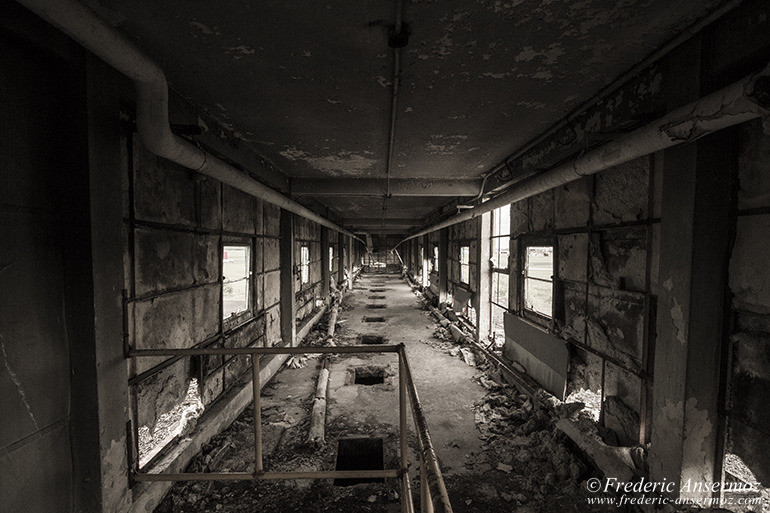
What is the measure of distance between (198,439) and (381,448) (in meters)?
2.02

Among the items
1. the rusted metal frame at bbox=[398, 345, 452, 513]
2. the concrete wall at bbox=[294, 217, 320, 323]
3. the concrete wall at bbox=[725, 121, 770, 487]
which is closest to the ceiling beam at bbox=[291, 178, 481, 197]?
the concrete wall at bbox=[294, 217, 320, 323]

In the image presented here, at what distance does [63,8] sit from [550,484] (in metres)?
4.73

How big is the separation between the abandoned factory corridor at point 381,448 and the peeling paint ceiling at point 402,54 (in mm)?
2226

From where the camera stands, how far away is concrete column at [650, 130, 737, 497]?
204 cm

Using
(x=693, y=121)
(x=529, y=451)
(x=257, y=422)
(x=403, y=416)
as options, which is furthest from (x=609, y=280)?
(x=257, y=422)

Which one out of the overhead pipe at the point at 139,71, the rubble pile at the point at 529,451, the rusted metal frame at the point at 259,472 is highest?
the overhead pipe at the point at 139,71

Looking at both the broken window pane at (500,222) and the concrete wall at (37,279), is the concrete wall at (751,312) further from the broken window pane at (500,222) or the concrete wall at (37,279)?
the broken window pane at (500,222)

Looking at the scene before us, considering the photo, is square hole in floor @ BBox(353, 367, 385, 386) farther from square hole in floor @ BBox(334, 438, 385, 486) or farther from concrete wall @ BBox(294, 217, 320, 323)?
concrete wall @ BBox(294, 217, 320, 323)

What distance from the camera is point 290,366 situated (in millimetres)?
6398

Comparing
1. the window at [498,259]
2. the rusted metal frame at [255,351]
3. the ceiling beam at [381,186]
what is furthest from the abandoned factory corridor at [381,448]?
the ceiling beam at [381,186]

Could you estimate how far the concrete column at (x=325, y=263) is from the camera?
12039 mm

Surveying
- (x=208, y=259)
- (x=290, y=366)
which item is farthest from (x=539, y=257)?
(x=208, y=259)

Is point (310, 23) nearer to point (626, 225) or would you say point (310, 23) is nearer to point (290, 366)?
point (626, 225)

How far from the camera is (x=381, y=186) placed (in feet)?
21.0
